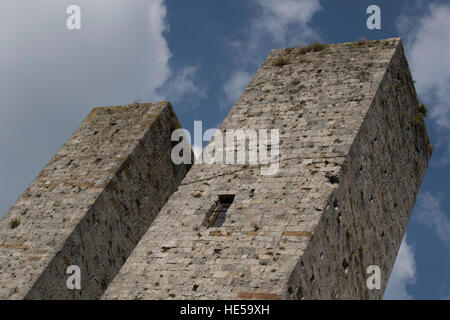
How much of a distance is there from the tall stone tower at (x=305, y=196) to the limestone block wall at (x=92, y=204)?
2.22 m

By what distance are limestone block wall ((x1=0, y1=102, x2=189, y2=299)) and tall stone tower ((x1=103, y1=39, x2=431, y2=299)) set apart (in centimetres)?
222

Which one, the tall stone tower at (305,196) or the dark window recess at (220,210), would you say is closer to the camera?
the tall stone tower at (305,196)

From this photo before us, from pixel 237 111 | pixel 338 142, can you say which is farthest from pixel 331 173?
pixel 237 111

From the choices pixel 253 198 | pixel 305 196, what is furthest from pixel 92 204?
pixel 305 196

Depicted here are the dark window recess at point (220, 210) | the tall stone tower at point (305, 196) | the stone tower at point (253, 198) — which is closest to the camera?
the tall stone tower at point (305, 196)

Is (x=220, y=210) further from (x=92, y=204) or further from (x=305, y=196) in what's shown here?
(x=92, y=204)

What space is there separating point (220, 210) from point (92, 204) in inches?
129

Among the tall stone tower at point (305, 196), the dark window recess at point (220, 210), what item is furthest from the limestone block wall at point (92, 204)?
the dark window recess at point (220, 210)

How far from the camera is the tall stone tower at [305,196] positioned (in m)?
12.3

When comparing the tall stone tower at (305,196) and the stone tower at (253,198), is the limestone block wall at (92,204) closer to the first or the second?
the stone tower at (253,198)

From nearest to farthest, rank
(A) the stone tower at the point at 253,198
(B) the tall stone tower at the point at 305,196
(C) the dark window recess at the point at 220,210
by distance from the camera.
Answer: (B) the tall stone tower at the point at 305,196, (A) the stone tower at the point at 253,198, (C) the dark window recess at the point at 220,210

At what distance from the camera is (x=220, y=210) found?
13.8 metres
